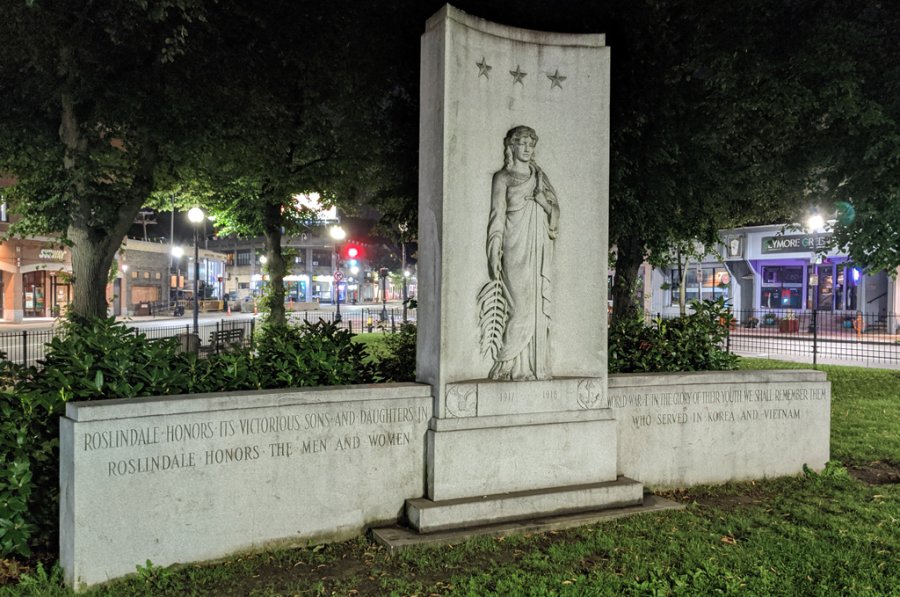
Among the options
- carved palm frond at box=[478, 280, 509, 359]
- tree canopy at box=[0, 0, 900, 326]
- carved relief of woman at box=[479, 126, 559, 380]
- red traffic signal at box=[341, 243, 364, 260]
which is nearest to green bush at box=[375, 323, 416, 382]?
carved palm frond at box=[478, 280, 509, 359]

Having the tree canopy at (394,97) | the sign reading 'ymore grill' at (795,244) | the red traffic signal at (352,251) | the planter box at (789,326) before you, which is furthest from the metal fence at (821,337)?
the red traffic signal at (352,251)

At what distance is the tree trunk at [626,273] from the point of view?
1644 cm

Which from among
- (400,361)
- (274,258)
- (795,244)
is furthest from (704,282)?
(400,361)

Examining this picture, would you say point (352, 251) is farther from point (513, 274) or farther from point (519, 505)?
point (519, 505)

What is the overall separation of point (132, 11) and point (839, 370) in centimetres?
1908

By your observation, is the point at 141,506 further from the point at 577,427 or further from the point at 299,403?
the point at 577,427

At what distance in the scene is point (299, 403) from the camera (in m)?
5.30

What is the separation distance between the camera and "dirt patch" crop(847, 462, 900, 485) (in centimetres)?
737

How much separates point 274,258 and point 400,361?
14.3 meters

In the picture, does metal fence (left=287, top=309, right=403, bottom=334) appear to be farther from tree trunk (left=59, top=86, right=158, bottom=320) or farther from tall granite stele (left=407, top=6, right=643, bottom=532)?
tall granite stele (left=407, top=6, right=643, bottom=532)

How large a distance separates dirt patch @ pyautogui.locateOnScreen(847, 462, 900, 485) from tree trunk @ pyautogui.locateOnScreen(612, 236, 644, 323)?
328 inches

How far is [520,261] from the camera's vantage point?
6031 mm

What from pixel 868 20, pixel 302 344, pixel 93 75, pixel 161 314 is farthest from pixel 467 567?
pixel 161 314

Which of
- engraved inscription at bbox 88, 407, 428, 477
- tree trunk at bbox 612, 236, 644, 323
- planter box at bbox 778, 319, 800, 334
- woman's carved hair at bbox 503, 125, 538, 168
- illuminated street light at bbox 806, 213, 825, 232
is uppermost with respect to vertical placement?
illuminated street light at bbox 806, 213, 825, 232
